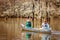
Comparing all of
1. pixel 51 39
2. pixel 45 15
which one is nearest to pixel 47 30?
pixel 51 39

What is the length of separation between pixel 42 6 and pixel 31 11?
2070 mm

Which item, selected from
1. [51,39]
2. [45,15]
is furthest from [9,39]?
[45,15]

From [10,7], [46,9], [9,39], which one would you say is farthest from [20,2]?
[9,39]

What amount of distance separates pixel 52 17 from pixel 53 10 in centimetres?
142

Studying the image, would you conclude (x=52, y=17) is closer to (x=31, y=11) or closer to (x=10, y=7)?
(x=31, y=11)

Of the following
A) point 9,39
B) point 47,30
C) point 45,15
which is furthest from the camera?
point 45,15

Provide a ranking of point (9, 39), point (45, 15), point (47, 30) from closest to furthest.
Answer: point (9, 39) → point (47, 30) → point (45, 15)

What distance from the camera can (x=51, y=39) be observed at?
66.1ft

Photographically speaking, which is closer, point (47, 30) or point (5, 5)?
point (47, 30)

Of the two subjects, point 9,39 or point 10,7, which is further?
point 10,7

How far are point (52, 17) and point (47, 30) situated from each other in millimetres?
20943

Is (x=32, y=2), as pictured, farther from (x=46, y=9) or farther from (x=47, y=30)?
(x=47, y=30)

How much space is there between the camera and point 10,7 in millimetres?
47469

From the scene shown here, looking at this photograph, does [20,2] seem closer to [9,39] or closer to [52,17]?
[52,17]
